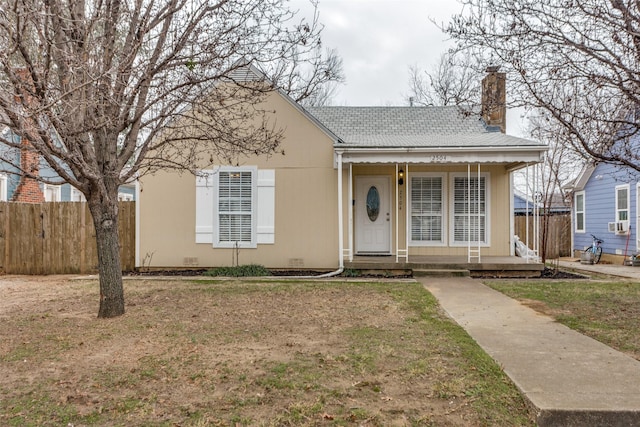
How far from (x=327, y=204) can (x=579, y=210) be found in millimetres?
11044

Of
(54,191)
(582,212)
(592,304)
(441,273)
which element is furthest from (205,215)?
(582,212)

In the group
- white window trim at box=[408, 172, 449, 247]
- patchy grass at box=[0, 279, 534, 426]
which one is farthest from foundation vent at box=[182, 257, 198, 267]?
white window trim at box=[408, 172, 449, 247]

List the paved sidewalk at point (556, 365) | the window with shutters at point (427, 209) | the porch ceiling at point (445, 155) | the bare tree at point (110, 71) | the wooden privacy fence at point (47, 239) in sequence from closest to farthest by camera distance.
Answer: the paved sidewalk at point (556, 365) < the bare tree at point (110, 71) < the porch ceiling at point (445, 155) < the wooden privacy fence at point (47, 239) < the window with shutters at point (427, 209)

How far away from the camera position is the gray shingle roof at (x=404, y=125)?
34.0 feet

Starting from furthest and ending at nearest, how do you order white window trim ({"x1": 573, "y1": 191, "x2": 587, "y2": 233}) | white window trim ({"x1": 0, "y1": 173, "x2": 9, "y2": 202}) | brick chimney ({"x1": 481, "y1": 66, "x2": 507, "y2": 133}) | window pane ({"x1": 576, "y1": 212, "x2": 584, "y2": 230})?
1. window pane ({"x1": 576, "y1": 212, "x2": 584, "y2": 230})
2. white window trim ({"x1": 573, "y1": 191, "x2": 587, "y2": 233})
3. white window trim ({"x1": 0, "y1": 173, "x2": 9, "y2": 202})
4. brick chimney ({"x1": 481, "y1": 66, "x2": 507, "y2": 133})

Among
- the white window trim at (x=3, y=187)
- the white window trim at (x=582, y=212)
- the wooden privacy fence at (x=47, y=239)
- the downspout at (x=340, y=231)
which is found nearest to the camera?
the downspout at (x=340, y=231)

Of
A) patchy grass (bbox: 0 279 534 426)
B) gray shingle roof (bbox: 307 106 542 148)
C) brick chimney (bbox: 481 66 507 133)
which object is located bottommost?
patchy grass (bbox: 0 279 534 426)

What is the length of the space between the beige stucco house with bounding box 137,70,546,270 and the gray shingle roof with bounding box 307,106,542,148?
0.62 ft

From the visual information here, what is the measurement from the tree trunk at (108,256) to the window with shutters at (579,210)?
1562 cm

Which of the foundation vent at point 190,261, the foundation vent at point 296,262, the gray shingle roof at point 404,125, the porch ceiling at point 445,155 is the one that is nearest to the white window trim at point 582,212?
the gray shingle roof at point 404,125

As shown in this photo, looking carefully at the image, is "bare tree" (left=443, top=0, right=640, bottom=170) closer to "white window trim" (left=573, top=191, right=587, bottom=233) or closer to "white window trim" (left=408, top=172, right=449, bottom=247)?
"white window trim" (left=408, top=172, right=449, bottom=247)

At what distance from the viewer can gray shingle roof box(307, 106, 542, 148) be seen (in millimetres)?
10375

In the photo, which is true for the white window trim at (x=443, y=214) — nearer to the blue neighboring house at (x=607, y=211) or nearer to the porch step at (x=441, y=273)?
the porch step at (x=441, y=273)

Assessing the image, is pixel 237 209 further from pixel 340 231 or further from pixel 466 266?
pixel 466 266
